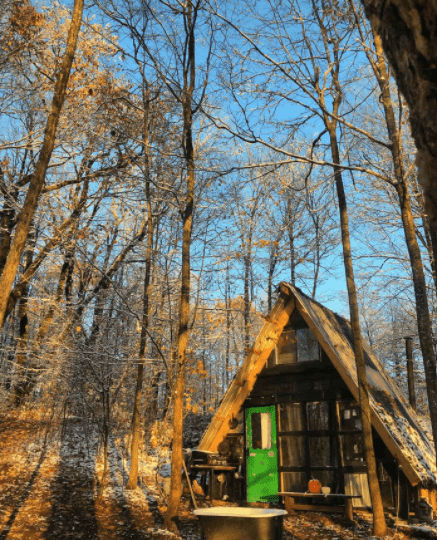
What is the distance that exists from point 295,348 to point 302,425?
1971mm

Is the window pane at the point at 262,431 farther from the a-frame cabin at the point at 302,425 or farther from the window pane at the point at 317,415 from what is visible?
the window pane at the point at 317,415

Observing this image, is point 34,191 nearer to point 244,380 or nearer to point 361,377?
point 361,377

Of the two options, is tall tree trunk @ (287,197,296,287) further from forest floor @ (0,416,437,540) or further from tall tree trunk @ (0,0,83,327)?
tall tree trunk @ (0,0,83,327)

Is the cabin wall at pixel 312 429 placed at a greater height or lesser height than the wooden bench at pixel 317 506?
greater

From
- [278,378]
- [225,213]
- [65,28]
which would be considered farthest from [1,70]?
[278,378]

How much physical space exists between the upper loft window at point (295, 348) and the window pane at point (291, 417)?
44.5 inches

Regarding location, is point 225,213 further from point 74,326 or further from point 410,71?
point 410,71

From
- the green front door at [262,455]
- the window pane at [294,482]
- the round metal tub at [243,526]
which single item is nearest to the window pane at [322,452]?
the window pane at [294,482]

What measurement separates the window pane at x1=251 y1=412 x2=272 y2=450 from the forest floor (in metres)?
1.83

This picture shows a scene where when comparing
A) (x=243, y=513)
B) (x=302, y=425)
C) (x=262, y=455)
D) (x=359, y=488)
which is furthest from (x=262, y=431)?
(x=243, y=513)

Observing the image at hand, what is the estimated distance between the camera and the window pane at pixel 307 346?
11344 mm

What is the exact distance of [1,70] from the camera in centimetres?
1198

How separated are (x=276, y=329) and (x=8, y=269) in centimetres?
755

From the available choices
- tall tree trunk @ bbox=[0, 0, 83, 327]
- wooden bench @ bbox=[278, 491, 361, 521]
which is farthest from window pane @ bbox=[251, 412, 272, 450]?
tall tree trunk @ bbox=[0, 0, 83, 327]
